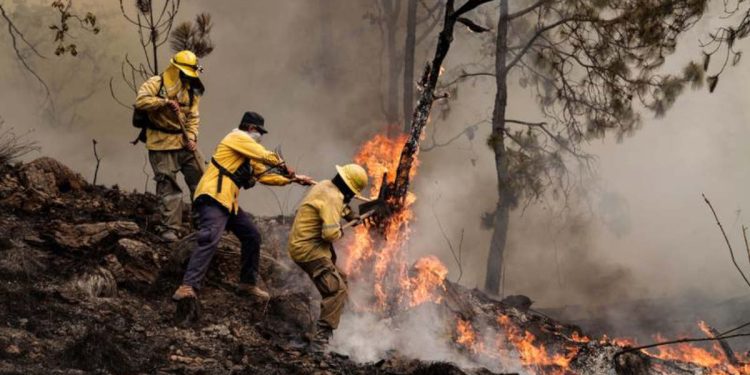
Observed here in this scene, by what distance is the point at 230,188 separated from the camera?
602 cm

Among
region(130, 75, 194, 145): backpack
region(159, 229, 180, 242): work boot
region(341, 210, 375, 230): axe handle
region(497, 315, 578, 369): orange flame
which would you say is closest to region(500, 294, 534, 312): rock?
region(497, 315, 578, 369): orange flame

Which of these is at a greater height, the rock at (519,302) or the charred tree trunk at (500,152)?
the charred tree trunk at (500,152)

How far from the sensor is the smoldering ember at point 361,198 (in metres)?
5.89

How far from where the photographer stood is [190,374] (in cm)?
493

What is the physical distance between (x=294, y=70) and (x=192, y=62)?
1354 centimetres

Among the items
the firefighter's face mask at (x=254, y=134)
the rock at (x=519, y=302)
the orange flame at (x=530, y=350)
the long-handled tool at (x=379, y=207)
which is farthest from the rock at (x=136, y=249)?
the rock at (x=519, y=302)

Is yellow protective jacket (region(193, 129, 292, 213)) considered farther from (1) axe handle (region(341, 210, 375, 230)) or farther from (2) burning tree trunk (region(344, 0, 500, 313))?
(2) burning tree trunk (region(344, 0, 500, 313))

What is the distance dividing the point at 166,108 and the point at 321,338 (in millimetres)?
2718

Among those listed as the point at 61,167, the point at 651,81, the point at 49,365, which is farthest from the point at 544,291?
the point at 49,365

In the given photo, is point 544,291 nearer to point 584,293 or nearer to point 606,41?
point 584,293

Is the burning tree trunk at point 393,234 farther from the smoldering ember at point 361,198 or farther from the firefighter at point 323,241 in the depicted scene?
the firefighter at point 323,241

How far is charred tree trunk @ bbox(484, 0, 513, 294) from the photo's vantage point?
480 inches

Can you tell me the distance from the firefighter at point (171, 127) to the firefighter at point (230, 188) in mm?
881

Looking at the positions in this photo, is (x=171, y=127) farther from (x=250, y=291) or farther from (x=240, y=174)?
(x=250, y=291)
